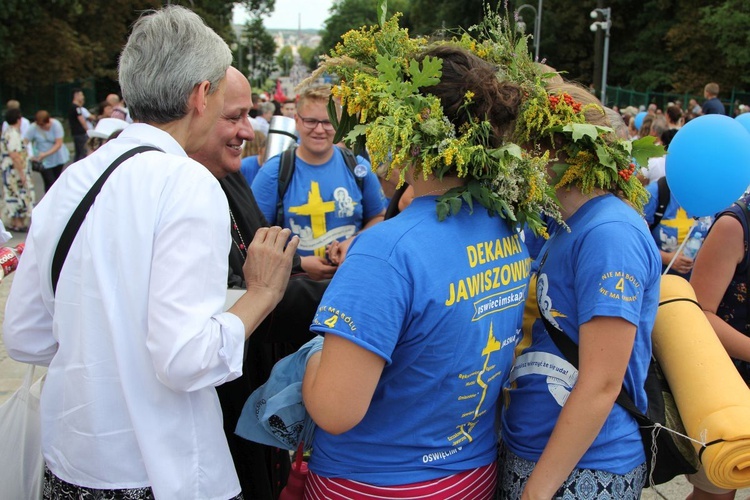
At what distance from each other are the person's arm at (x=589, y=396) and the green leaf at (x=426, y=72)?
71cm

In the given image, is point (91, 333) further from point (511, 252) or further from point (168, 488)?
point (511, 252)

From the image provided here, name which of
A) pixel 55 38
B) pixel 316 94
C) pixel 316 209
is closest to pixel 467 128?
pixel 316 209

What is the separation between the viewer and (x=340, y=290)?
1.67 metres

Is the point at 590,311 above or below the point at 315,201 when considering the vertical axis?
above

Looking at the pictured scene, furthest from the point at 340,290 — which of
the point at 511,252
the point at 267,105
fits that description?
the point at 267,105

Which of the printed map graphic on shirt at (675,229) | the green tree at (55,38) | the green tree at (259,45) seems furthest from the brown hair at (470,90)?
the green tree at (259,45)

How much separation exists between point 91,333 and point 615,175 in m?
1.42

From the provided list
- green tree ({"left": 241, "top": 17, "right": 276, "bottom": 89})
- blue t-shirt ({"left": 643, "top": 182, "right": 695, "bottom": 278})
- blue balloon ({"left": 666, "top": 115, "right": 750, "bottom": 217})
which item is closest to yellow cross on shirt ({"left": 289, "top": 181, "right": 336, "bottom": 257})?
blue balloon ({"left": 666, "top": 115, "right": 750, "bottom": 217})

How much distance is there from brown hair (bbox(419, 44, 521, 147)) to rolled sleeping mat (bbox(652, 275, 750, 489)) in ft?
2.85

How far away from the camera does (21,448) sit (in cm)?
203

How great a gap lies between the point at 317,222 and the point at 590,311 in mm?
2853

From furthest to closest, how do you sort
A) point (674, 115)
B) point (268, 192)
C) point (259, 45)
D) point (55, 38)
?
point (259, 45) → point (55, 38) → point (674, 115) → point (268, 192)

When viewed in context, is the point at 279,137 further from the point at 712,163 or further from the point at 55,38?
the point at 55,38

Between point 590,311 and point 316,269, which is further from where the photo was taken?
point 316,269
